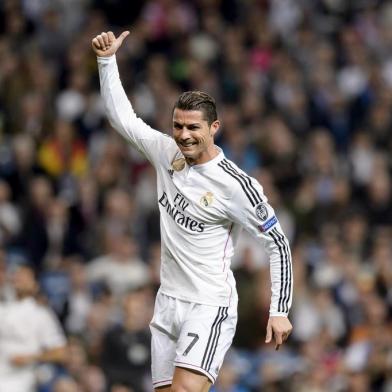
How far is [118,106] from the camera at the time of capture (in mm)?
8109

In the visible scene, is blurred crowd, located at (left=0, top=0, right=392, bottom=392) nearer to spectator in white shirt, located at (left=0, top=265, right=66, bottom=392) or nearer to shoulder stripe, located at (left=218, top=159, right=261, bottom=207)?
spectator in white shirt, located at (left=0, top=265, right=66, bottom=392)

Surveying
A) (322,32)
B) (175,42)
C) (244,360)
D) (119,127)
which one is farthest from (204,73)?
(119,127)

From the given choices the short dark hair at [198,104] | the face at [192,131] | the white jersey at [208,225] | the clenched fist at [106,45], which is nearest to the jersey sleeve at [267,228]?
the white jersey at [208,225]

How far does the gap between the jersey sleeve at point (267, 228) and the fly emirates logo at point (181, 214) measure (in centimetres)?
23

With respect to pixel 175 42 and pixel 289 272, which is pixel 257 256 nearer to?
pixel 175 42

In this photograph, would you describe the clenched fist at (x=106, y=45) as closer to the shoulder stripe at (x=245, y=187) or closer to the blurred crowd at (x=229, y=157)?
the shoulder stripe at (x=245, y=187)

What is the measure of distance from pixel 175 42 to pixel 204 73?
3.23ft

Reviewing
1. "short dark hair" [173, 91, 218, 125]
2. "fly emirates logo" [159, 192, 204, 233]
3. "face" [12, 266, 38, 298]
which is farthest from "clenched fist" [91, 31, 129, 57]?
"face" [12, 266, 38, 298]

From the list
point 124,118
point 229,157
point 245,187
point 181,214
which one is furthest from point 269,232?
point 229,157

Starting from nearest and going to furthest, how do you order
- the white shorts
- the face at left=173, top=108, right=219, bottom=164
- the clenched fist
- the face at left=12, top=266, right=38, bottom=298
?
the face at left=173, top=108, right=219, bottom=164 → the white shorts → the clenched fist → the face at left=12, top=266, right=38, bottom=298

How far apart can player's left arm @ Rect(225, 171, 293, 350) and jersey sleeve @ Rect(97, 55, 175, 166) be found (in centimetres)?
62

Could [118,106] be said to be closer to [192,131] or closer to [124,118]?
[124,118]

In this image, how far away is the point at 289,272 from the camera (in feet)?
25.3

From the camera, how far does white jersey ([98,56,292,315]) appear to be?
25.2 feet
